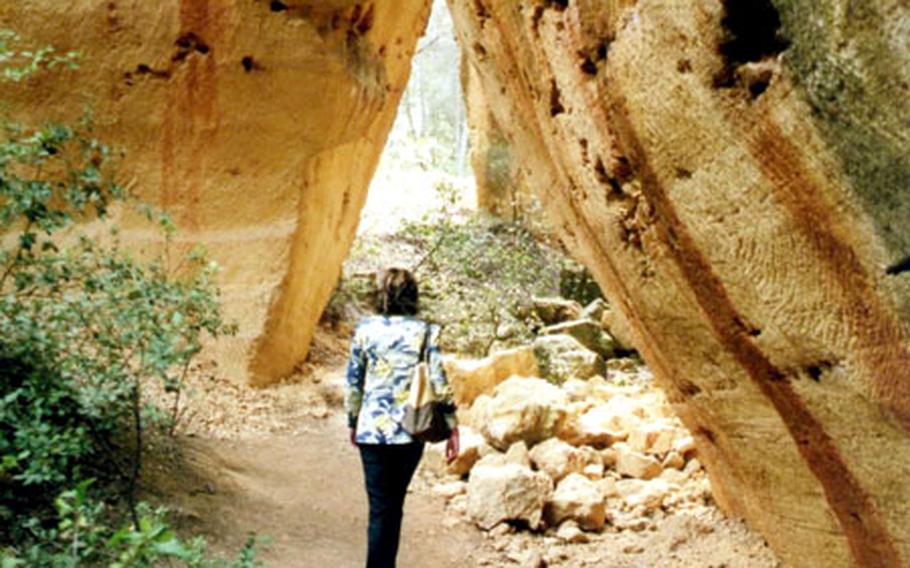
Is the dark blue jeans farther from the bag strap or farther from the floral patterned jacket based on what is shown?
the bag strap

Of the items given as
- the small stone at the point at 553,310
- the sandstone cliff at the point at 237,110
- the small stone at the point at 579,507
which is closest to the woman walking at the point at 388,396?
the small stone at the point at 579,507

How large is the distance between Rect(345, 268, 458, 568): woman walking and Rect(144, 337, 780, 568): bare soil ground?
1.06 m

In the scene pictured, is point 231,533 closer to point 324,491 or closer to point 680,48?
point 324,491

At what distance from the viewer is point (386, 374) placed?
3.64 metres

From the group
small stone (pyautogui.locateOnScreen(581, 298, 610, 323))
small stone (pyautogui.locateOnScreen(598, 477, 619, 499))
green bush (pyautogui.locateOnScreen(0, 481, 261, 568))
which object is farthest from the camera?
small stone (pyautogui.locateOnScreen(581, 298, 610, 323))

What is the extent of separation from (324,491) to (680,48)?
13.4ft

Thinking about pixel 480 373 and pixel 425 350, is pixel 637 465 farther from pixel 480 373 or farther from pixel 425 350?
pixel 425 350

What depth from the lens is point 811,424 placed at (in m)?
2.96

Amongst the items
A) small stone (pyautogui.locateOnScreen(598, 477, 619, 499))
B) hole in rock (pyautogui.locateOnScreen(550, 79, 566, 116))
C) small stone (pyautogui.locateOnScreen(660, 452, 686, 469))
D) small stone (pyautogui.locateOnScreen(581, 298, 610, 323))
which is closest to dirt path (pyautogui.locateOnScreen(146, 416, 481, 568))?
small stone (pyautogui.locateOnScreen(598, 477, 619, 499))

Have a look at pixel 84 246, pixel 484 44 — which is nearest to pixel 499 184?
pixel 484 44

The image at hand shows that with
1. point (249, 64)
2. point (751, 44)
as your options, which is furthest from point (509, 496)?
point (249, 64)

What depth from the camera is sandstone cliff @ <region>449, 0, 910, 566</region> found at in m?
2.39

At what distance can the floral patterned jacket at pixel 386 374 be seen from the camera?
357 cm

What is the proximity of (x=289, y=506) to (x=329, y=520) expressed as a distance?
0.95 feet
